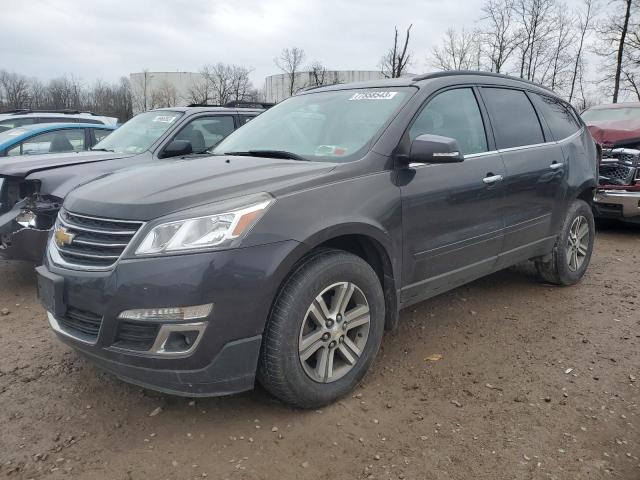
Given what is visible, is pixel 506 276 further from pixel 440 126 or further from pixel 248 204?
pixel 248 204

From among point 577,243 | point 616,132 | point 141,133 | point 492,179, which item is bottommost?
point 577,243

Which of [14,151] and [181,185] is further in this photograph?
[14,151]

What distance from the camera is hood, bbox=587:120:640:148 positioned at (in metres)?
7.89

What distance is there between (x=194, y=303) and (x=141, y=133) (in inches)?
181

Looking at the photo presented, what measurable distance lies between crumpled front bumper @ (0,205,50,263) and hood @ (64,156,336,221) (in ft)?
5.85

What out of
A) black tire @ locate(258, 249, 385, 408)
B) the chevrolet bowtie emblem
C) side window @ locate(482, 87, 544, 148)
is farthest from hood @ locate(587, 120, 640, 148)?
the chevrolet bowtie emblem

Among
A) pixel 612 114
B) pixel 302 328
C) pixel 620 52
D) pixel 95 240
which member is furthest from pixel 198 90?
pixel 302 328

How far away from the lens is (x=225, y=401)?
2.95m

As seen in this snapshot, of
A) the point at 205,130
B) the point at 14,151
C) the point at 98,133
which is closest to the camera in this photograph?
the point at 205,130

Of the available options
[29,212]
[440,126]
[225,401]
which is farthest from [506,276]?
[29,212]

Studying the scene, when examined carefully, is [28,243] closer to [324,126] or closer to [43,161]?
[43,161]

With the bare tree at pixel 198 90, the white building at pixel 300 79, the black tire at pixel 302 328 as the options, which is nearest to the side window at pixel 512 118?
the black tire at pixel 302 328

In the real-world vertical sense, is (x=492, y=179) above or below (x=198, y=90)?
below

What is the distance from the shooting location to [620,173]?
7465 mm
